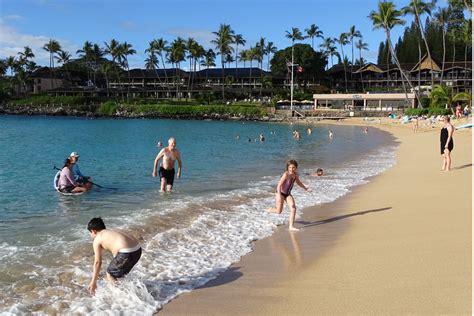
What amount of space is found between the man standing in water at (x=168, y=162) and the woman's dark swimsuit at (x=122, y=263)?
668 cm

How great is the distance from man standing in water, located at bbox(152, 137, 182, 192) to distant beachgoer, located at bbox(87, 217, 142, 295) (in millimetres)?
6646

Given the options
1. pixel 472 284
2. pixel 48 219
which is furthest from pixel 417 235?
pixel 48 219

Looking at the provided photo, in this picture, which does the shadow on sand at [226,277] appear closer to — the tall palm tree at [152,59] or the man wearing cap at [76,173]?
the man wearing cap at [76,173]

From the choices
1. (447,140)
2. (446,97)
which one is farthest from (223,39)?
(447,140)

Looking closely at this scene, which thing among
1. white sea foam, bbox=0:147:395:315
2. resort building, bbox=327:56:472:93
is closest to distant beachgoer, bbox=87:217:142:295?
white sea foam, bbox=0:147:395:315

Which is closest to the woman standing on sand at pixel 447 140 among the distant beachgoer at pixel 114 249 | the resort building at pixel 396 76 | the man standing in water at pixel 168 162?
the man standing in water at pixel 168 162

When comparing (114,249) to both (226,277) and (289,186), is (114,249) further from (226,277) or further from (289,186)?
(289,186)

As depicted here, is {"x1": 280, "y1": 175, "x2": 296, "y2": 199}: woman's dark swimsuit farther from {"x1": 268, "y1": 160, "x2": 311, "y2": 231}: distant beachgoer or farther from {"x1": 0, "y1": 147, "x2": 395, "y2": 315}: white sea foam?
{"x1": 0, "y1": 147, "x2": 395, "y2": 315}: white sea foam

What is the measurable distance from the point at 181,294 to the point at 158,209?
537cm

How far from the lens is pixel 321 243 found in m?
7.81

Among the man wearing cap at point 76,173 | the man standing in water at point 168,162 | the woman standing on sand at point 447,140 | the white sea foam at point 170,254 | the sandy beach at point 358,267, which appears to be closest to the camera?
the sandy beach at point 358,267

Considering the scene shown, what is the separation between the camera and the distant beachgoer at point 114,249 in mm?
5460

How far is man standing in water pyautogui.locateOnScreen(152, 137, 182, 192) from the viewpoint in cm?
1243

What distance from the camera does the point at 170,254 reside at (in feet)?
23.9
